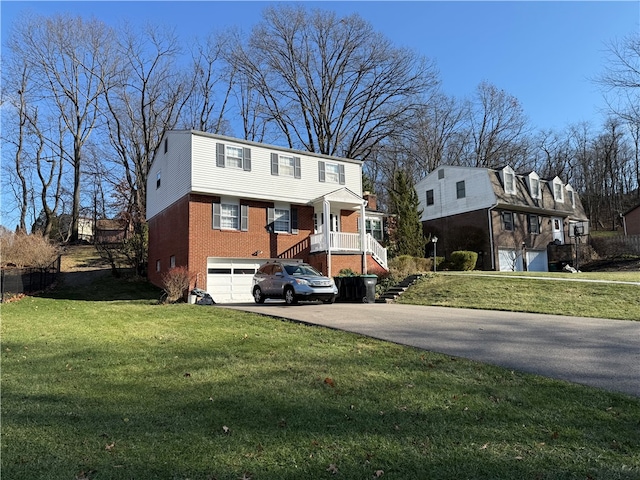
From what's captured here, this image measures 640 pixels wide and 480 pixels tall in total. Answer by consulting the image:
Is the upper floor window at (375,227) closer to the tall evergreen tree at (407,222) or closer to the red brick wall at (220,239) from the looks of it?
the tall evergreen tree at (407,222)

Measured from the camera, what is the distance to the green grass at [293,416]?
3.29 meters

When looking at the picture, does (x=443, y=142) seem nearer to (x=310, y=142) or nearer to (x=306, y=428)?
(x=310, y=142)

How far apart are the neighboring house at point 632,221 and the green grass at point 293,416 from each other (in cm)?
4419

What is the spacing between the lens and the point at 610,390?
5.15 m

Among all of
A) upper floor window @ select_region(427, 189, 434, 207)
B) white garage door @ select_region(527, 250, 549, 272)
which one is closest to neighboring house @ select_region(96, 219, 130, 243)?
upper floor window @ select_region(427, 189, 434, 207)

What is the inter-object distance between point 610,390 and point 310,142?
34.6 meters

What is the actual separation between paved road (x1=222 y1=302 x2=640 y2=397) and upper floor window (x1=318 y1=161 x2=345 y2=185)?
12291 millimetres

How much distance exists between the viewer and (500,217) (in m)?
30.2

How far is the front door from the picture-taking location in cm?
3391

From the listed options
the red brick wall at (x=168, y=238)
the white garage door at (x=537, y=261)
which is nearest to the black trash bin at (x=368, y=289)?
the red brick wall at (x=168, y=238)

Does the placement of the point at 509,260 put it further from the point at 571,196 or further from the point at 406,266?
the point at 406,266

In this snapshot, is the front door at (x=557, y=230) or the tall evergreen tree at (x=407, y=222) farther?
the front door at (x=557, y=230)

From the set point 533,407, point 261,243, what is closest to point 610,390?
point 533,407

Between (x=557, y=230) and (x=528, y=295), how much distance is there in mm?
22495
